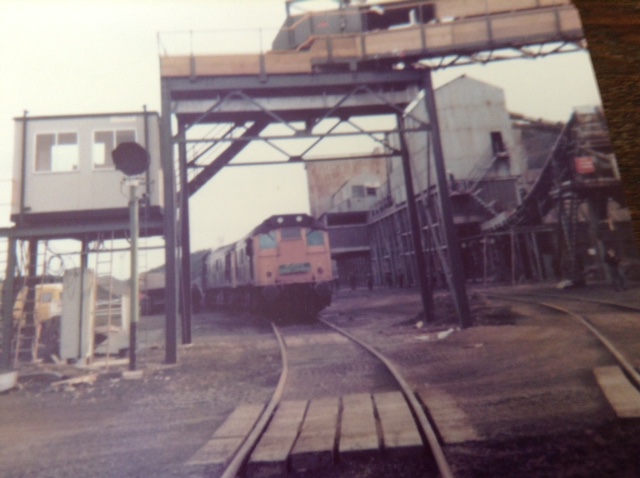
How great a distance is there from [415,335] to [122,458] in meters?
6.19

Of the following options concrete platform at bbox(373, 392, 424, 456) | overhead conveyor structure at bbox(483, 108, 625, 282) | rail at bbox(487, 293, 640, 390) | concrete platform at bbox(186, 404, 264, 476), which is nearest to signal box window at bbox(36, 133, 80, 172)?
concrete platform at bbox(186, 404, 264, 476)

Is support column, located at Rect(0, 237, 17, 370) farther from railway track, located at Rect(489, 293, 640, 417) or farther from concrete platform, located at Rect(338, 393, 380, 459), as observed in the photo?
railway track, located at Rect(489, 293, 640, 417)

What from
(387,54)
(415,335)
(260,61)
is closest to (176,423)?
(415,335)

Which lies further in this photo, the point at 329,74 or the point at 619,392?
the point at 329,74

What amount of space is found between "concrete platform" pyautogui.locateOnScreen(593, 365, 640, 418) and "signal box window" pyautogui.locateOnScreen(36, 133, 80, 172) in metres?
9.76

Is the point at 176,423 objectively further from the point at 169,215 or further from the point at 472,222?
Answer: the point at 472,222

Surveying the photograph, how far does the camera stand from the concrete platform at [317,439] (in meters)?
2.42

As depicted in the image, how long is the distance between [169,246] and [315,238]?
6606 millimetres

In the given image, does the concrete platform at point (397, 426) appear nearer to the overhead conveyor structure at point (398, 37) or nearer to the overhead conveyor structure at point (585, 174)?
the overhead conveyor structure at point (585, 174)

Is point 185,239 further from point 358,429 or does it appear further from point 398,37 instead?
point 358,429

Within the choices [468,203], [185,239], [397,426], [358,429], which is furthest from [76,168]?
[468,203]

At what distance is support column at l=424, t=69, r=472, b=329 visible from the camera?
7906 mm

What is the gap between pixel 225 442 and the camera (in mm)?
3047

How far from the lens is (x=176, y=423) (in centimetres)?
377
